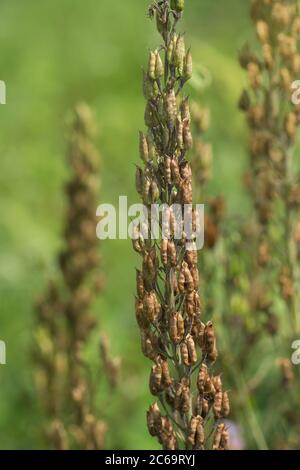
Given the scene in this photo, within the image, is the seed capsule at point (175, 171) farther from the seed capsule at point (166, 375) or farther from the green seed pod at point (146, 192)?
the seed capsule at point (166, 375)

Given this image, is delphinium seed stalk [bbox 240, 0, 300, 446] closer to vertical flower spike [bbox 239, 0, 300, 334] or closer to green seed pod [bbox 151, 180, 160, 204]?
vertical flower spike [bbox 239, 0, 300, 334]

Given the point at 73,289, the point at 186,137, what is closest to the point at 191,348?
the point at 186,137

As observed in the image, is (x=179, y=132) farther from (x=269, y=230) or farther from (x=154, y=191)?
(x=269, y=230)

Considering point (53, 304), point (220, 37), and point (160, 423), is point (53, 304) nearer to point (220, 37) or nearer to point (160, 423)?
point (160, 423)

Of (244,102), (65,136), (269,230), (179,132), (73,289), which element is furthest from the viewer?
(65,136)

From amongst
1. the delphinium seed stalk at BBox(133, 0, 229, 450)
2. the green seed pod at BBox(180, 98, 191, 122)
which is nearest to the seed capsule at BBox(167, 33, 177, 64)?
the delphinium seed stalk at BBox(133, 0, 229, 450)

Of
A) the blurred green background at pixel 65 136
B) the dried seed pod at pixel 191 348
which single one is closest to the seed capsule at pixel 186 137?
the dried seed pod at pixel 191 348
